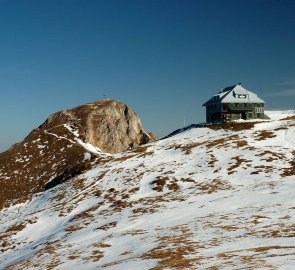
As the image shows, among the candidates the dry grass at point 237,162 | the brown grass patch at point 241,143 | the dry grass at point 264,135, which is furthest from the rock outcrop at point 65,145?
the dry grass at point 264,135

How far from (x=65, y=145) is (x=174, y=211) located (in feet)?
185

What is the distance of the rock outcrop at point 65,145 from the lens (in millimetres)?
76875

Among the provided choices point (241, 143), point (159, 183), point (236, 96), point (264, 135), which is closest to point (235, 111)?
point (236, 96)

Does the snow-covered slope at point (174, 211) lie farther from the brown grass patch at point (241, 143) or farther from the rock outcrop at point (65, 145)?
the rock outcrop at point (65, 145)

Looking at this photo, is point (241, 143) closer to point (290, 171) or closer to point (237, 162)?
point (237, 162)

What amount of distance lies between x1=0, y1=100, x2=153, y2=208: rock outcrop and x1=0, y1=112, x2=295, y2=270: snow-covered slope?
34.8ft

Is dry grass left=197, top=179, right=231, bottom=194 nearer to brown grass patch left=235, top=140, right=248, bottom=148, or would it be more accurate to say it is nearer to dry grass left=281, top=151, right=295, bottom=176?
dry grass left=281, top=151, right=295, bottom=176

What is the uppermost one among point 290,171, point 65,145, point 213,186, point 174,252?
point 65,145

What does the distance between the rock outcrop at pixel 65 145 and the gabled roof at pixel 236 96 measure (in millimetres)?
32788

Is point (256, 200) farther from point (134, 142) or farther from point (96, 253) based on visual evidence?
point (134, 142)

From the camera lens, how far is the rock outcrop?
76875mm

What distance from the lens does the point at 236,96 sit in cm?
A: 9894

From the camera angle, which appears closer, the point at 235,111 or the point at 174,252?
the point at 174,252

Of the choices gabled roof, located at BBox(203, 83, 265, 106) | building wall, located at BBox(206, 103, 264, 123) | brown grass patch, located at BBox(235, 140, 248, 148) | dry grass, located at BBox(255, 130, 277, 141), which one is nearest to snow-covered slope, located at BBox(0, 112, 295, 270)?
dry grass, located at BBox(255, 130, 277, 141)
